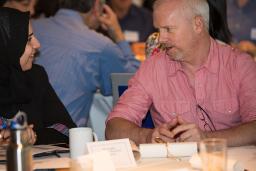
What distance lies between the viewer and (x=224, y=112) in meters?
2.98

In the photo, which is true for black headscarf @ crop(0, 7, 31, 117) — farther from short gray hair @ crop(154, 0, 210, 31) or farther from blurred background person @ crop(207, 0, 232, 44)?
blurred background person @ crop(207, 0, 232, 44)

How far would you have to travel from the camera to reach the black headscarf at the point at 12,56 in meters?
3.12

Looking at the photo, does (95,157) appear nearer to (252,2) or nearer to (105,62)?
(105,62)

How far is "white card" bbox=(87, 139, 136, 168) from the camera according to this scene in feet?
7.23

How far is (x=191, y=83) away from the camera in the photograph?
3.05 m

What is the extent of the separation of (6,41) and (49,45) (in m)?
1.14

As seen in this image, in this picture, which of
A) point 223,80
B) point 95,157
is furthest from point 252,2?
point 95,157

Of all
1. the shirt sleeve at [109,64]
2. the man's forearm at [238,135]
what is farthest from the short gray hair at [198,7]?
the shirt sleeve at [109,64]

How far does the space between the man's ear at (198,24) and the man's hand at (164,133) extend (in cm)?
57

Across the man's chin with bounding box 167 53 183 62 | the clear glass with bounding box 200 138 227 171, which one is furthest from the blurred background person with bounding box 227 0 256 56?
the clear glass with bounding box 200 138 227 171

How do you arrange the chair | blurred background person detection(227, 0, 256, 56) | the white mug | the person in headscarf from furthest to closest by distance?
1. blurred background person detection(227, 0, 256, 56)
2. the chair
3. the person in headscarf
4. the white mug

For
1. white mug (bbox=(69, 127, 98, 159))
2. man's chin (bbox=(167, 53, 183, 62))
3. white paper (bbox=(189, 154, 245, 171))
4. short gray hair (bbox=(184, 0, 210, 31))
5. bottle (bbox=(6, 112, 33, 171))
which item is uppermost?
short gray hair (bbox=(184, 0, 210, 31))

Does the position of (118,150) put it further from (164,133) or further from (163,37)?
(163,37)

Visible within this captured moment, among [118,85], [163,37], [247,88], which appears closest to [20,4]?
[118,85]
